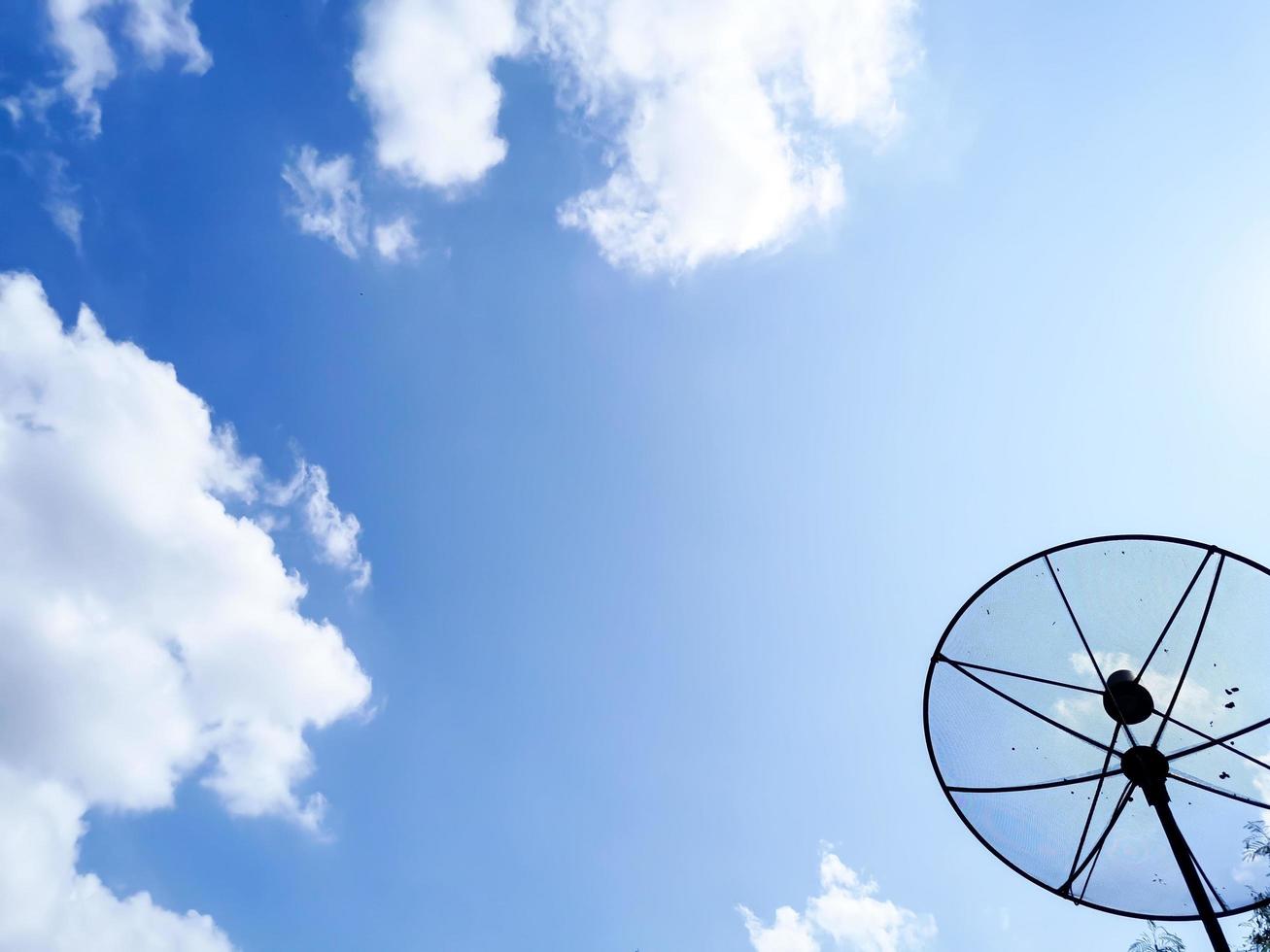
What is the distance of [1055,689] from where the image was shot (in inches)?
295

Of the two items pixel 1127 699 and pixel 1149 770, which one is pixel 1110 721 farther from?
pixel 1149 770

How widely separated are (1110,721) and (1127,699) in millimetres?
1362

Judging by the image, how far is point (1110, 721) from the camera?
22.8 ft

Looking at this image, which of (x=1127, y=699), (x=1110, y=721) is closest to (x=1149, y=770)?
(x=1127, y=699)

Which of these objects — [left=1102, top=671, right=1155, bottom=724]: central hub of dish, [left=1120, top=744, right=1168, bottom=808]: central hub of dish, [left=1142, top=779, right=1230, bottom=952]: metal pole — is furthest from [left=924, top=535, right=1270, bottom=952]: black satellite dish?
[left=1142, top=779, right=1230, bottom=952]: metal pole

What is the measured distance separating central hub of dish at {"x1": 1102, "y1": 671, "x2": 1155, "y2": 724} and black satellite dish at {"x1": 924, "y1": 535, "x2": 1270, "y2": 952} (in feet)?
1.38

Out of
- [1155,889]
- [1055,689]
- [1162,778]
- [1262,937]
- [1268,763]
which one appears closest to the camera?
[1162,778]

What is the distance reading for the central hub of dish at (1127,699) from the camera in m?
5.81

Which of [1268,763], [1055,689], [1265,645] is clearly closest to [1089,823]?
[1055,689]

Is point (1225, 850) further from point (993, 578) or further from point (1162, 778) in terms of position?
point (993, 578)

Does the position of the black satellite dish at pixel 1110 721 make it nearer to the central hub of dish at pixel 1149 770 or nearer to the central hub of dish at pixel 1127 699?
Result: the central hub of dish at pixel 1127 699

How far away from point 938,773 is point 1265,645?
3.38 metres

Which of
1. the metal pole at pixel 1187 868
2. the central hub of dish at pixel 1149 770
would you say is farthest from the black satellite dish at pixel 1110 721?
the metal pole at pixel 1187 868

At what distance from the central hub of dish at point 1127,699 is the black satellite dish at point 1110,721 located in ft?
1.38
